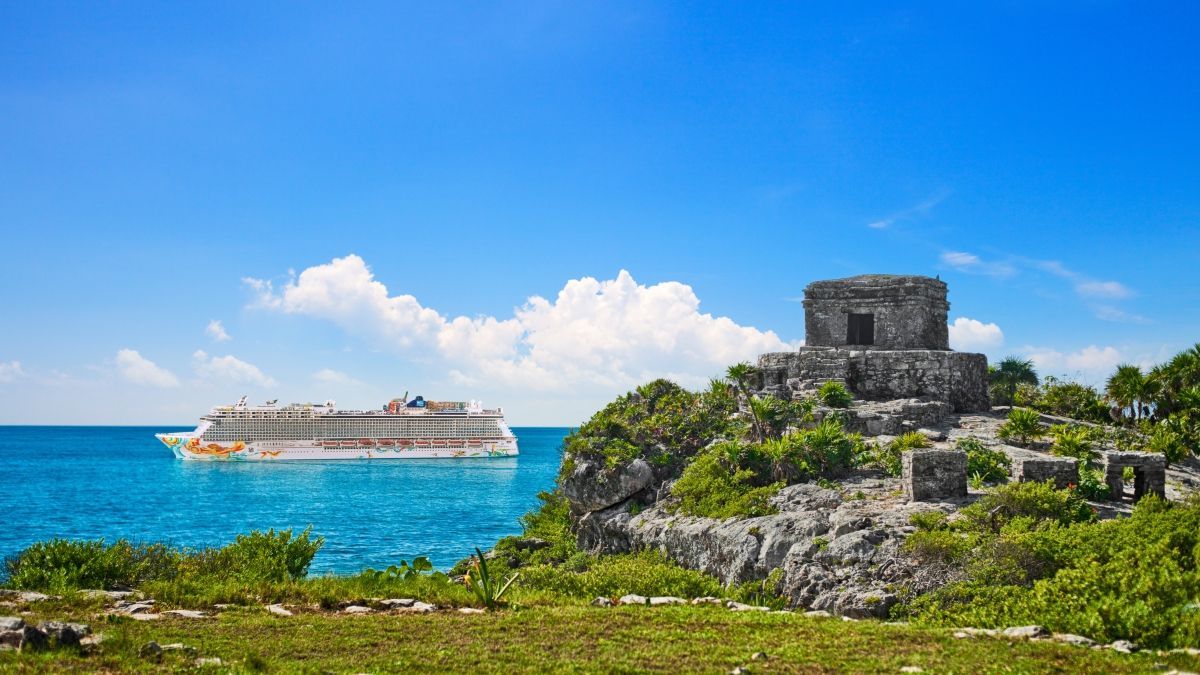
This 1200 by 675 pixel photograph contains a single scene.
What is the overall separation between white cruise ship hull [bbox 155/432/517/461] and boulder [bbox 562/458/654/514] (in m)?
82.4

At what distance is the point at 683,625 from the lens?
1123 cm

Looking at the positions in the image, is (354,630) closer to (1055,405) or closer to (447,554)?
(447,554)

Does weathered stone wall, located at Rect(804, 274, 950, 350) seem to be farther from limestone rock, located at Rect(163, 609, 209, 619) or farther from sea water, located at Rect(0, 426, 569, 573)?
limestone rock, located at Rect(163, 609, 209, 619)

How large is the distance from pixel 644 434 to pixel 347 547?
1786 cm

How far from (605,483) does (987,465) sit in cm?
1232

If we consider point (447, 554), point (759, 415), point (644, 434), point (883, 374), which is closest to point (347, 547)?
point (447, 554)

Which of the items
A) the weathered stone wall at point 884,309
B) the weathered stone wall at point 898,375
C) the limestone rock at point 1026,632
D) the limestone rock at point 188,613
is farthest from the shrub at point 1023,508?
the weathered stone wall at point 884,309

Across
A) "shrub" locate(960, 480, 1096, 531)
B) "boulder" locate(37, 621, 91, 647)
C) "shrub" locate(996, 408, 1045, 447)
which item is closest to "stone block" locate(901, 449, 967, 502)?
"shrub" locate(960, 480, 1096, 531)

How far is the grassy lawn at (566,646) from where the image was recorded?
888cm

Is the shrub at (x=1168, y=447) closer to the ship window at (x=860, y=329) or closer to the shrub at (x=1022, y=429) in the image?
the shrub at (x=1022, y=429)

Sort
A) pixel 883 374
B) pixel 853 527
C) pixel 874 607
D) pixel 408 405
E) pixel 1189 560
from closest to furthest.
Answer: pixel 1189 560 < pixel 874 607 < pixel 853 527 < pixel 883 374 < pixel 408 405

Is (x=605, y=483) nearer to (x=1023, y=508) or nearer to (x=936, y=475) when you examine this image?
(x=936, y=475)

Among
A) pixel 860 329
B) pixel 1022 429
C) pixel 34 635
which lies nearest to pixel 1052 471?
pixel 1022 429

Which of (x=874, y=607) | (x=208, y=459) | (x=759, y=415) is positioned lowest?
(x=208, y=459)
